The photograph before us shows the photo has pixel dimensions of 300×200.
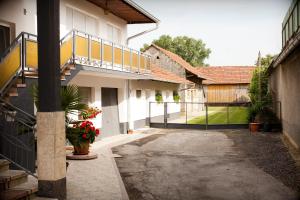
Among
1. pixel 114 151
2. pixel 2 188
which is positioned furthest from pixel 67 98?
pixel 114 151

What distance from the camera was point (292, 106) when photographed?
15.0m

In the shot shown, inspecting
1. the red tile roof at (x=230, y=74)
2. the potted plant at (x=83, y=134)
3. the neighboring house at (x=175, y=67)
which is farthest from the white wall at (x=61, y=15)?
the red tile roof at (x=230, y=74)

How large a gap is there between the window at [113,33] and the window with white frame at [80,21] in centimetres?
160

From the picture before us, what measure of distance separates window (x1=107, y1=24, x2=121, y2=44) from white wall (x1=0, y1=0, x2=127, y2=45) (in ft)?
0.62

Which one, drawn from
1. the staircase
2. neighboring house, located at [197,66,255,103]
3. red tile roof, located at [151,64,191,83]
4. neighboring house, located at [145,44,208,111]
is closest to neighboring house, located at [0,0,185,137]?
red tile roof, located at [151,64,191,83]

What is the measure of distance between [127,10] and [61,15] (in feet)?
15.3

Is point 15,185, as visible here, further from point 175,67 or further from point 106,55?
point 175,67

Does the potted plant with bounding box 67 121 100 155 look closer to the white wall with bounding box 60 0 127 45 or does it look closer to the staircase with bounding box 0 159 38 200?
the staircase with bounding box 0 159 38 200

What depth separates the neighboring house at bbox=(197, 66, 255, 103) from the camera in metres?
49.4

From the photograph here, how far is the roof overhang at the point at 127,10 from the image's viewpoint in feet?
56.1

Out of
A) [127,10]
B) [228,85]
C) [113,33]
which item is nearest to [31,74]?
[127,10]

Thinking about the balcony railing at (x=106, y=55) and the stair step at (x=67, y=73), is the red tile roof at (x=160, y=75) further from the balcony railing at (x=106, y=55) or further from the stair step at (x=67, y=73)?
the stair step at (x=67, y=73)

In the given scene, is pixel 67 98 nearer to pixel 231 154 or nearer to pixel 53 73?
pixel 53 73

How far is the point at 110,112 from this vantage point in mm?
19250
